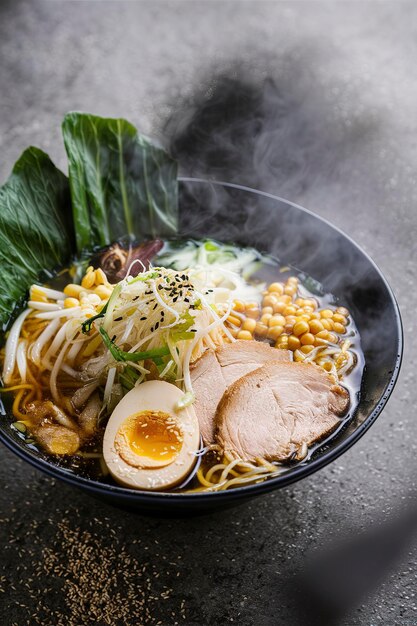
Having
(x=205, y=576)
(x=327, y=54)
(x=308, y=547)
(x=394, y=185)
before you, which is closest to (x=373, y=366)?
(x=308, y=547)

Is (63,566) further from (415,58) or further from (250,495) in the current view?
(415,58)

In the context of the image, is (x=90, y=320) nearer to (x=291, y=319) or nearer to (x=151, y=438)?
(x=151, y=438)

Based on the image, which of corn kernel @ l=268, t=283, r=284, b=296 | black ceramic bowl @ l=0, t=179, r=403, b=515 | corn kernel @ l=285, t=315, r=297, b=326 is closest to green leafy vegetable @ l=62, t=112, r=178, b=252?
black ceramic bowl @ l=0, t=179, r=403, b=515

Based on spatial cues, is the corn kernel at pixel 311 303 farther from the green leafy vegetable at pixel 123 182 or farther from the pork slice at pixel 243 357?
the green leafy vegetable at pixel 123 182

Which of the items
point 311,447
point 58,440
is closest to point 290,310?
point 311,447

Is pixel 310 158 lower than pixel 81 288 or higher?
higher

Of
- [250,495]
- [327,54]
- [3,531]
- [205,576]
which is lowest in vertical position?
[3,531]

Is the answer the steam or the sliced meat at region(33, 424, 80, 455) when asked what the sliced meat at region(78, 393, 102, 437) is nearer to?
the sliced meat at region(33, 424, 80, 455)
